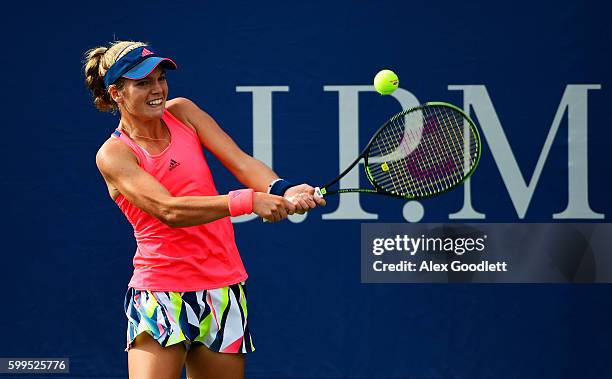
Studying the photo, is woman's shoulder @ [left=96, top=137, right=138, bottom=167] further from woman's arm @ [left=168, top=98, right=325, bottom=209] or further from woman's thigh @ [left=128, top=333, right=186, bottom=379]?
woman's thigh @ [left=128, top=333, right=186, bottom=379]

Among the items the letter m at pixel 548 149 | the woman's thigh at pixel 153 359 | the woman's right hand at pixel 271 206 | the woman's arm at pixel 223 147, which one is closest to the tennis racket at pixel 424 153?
the letter m at pixel 548 149

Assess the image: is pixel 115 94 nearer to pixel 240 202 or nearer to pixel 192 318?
pixel 240 202

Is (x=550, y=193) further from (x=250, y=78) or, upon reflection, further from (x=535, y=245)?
(x=250, y=78)

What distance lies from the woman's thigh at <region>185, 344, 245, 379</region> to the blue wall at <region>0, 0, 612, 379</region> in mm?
1171

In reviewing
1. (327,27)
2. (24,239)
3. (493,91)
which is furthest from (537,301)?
(24,239)

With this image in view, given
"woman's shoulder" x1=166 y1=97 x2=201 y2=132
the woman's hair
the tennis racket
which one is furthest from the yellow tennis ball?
the woman's hair

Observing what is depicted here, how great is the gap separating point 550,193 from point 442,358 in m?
0.76

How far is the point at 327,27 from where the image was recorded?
4.57m

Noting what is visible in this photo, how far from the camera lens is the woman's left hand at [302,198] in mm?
3248

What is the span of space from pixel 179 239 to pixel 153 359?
0.35 meters

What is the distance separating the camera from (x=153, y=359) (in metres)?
3.35

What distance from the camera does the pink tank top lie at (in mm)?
3404

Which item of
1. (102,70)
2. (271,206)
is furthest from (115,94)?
(271,206)

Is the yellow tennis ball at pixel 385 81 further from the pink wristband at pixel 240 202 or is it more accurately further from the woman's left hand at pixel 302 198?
the pink wristband at pixel 240 202
